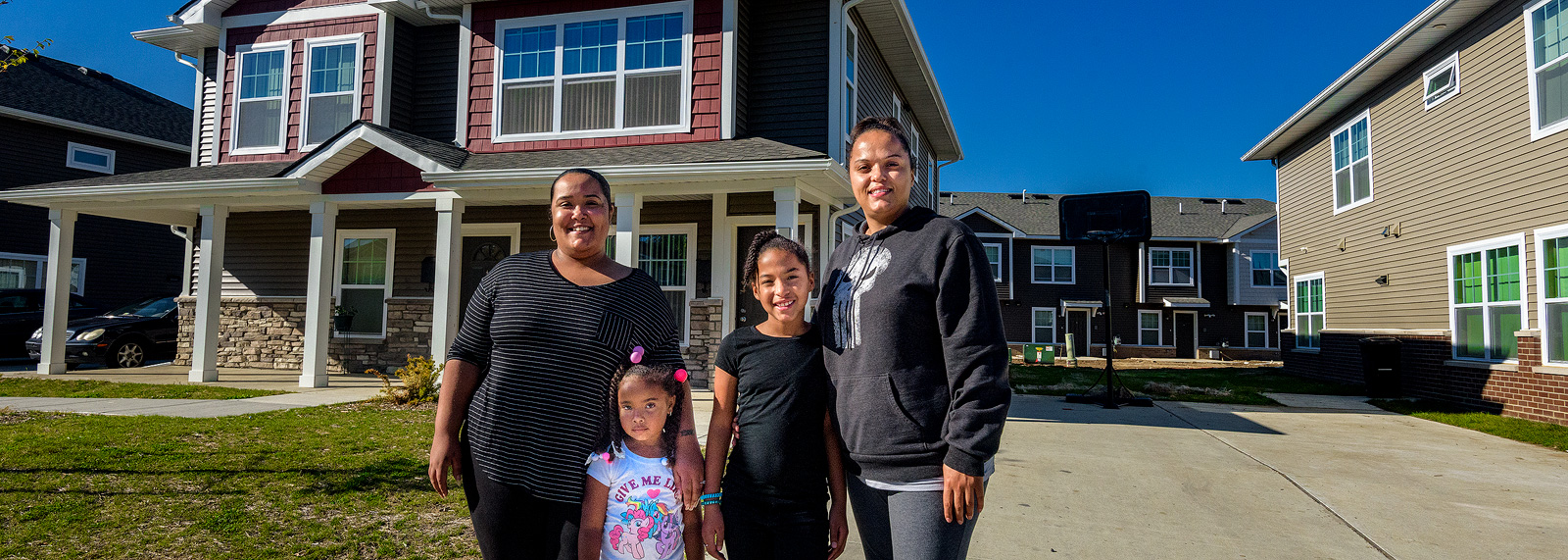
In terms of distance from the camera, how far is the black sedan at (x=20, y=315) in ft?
41.1

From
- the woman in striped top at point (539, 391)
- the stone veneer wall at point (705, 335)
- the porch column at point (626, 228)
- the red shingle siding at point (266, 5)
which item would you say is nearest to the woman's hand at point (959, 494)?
the woman in striped top at point (539, 391)

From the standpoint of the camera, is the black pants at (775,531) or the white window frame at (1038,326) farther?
the white window frame at (1038,326)

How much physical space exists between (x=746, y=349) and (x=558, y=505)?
0.64 m

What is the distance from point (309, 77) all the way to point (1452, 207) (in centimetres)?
1620

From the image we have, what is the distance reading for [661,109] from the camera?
9.32 meters

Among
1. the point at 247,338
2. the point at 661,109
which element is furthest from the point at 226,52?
the point at 661,109

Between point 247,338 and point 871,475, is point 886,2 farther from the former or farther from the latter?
point 247,338

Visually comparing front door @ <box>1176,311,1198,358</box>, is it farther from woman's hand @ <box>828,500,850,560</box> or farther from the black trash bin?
woman's hand @ <box>828,500,850,560</box>

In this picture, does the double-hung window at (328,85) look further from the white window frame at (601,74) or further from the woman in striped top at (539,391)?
the woman in striped top at (539,391)

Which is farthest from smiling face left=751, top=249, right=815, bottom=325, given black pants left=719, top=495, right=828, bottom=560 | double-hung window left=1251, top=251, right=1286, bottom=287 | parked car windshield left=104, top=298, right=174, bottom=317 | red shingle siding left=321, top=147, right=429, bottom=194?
double-hung window left=1251, top=251, right=1286, bottom=287

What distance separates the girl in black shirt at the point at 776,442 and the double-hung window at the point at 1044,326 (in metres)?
26.2

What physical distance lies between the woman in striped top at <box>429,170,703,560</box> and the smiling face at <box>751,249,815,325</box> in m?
0.35

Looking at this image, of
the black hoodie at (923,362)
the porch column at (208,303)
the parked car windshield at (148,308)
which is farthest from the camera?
the parked car windshield at (148,308)

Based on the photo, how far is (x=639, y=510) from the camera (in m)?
2.00
